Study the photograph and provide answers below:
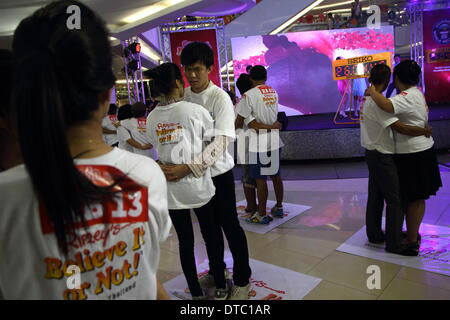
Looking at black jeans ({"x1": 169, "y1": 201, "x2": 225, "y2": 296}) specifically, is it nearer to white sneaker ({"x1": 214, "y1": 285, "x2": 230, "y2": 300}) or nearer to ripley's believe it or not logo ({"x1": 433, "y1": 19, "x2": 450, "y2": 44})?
white sneaker ({"x1": 214, "y1": 285, "x2": 230, "y2": 300})

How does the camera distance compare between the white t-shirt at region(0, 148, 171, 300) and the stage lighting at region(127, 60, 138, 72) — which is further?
the stage lighting at region(127, 60, 138, 72)

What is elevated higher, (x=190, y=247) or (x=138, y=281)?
(x=138, y=281)

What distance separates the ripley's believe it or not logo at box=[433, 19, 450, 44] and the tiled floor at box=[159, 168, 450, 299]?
6.83 m

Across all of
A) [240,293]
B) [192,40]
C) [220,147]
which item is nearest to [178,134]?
[220,147]

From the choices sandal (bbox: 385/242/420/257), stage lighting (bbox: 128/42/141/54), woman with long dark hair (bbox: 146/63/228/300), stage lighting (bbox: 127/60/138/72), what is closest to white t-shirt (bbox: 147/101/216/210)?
woman with long dark hair (bbox: 146/63/228/300)

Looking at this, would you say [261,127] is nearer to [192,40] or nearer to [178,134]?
[178,134]

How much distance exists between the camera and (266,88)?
338 cm

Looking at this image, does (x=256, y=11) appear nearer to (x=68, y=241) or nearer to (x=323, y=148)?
(x=323, y=148)

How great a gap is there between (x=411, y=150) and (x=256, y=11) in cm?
848

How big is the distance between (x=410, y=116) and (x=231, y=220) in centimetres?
152

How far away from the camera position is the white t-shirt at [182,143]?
6.02ft

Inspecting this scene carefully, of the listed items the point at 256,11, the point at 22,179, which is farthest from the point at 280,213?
the point at 256,11

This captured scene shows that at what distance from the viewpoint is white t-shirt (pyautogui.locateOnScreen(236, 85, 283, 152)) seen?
10.9 feet

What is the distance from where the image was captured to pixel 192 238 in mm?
2072
